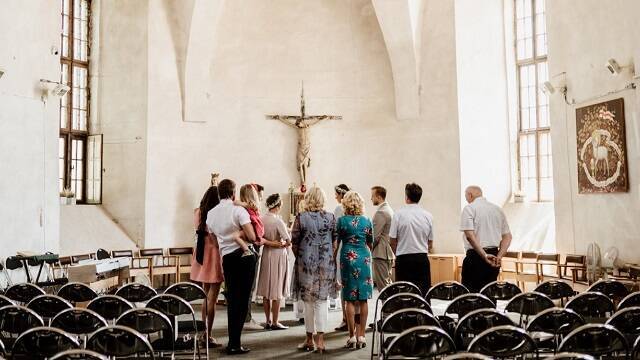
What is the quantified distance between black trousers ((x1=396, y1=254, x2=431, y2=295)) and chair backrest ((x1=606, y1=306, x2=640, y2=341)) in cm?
253

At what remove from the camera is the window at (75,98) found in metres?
13.0

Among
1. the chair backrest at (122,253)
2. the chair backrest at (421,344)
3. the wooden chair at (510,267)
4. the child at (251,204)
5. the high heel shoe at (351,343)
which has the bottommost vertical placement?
the high heel shoe at (351,343)

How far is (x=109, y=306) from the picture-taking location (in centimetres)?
539

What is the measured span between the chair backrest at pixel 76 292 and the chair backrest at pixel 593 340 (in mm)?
4440

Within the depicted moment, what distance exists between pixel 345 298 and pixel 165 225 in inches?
293

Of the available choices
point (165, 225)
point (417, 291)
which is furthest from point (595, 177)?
point (165, 225)

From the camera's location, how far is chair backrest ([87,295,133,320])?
529 centimetres

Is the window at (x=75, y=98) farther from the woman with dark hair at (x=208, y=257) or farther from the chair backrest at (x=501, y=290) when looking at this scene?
the chair backrest at (x=501, y=290)

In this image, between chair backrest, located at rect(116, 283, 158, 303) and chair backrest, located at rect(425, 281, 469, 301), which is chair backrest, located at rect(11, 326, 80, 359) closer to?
chair backrest, located at rect(116, 283, 158, 303)

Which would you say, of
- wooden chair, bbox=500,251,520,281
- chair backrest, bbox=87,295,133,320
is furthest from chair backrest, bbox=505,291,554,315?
wooden chair, bbox=500,251,520,281

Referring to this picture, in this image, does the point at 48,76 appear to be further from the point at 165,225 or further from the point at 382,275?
the point at 382,275

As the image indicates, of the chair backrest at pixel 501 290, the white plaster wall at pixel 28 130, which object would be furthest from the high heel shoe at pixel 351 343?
the white plaster wall at pixel 28 130

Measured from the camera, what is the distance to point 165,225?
13.2m

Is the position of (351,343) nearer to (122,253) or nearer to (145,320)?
(145,320)
